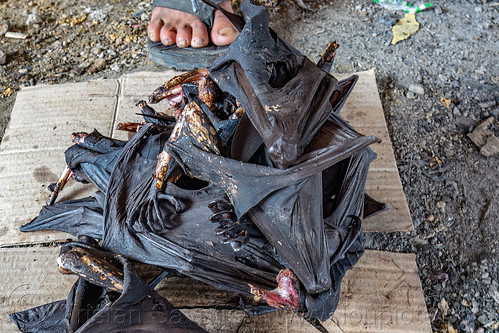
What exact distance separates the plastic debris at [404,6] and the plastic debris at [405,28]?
0.14 ft

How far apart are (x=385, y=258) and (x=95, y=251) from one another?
3.42 feet

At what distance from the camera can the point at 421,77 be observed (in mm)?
2365

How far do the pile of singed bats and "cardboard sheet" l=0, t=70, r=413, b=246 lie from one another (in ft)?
1.51

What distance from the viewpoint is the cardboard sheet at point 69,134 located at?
179 centimetres

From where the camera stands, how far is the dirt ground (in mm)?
1731

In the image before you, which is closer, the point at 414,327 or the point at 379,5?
the point at 414,327

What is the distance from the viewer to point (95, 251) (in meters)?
1.33

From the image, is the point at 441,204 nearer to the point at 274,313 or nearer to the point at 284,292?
the point at 274,313

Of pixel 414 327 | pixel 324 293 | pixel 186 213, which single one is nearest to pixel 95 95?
pixel 186 213

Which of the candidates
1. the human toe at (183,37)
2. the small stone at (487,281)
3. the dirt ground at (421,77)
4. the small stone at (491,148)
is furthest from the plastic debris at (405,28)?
the small stone at (487,281)

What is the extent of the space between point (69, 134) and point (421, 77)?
5.96ft

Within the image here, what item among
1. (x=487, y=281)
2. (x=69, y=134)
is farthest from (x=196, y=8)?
(x=487, y=281)

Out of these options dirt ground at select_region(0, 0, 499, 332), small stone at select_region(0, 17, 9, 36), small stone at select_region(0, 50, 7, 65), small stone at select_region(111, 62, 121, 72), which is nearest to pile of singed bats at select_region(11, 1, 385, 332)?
dirt ground at select_region(0, 0, 499, 332)

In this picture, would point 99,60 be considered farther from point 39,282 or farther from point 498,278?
point 498,278
